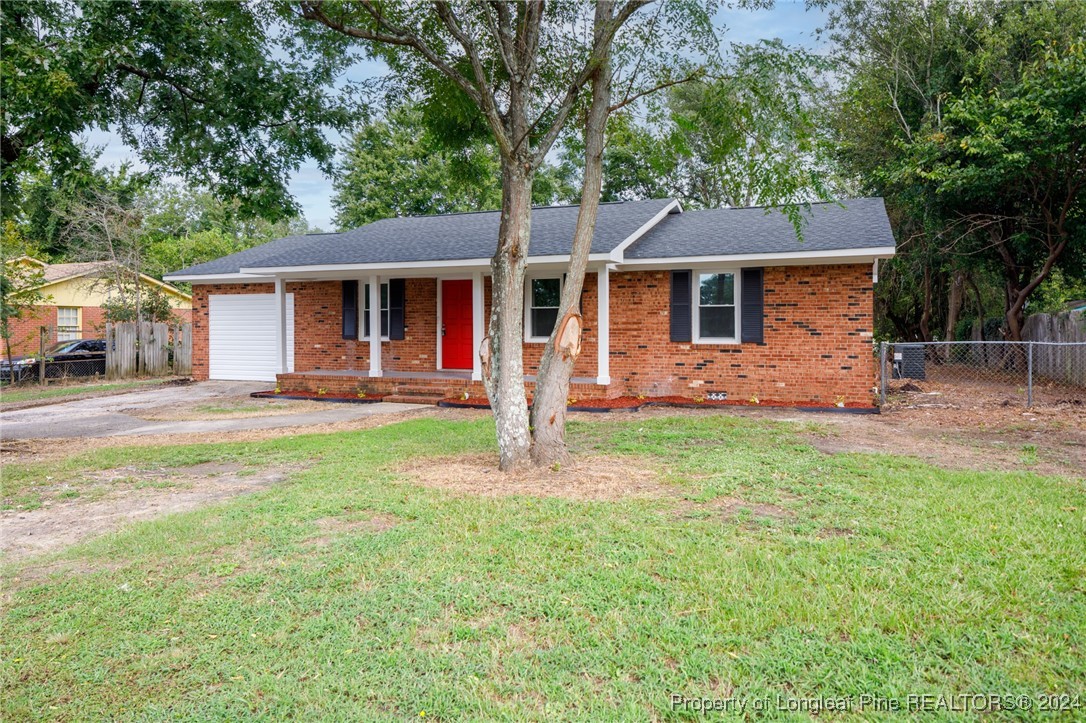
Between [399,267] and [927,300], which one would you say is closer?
[399,267]

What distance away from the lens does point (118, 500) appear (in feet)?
19.1

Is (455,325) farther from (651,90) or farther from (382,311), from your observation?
(651,90)

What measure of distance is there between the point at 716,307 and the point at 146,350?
50.2 feet

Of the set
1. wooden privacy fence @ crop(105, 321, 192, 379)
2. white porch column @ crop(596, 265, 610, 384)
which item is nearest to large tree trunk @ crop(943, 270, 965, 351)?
white porch column @ crop(596, 265, 610, 384)

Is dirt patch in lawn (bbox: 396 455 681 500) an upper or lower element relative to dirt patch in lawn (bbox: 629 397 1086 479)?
lower

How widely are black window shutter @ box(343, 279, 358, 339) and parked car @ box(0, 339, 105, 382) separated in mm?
8313

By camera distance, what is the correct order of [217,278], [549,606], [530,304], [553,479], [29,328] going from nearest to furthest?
[549,606] → [553,479] → [530,304] → [217,278] → [29,328]

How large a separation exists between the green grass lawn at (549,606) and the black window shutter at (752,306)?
6518 millimetres

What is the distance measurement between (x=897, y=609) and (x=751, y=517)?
162 cm

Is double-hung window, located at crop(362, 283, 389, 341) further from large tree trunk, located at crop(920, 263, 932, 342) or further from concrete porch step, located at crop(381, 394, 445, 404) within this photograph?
large tree trunk, located at crop(920, 263, 932, 342)

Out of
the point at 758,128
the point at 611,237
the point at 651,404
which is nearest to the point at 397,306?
the point at 611,237

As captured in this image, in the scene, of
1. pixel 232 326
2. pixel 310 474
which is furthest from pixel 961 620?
pixel 232 326

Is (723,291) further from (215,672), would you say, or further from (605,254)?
(215,672)

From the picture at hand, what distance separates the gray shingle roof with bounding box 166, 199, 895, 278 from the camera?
11891 millimetres
